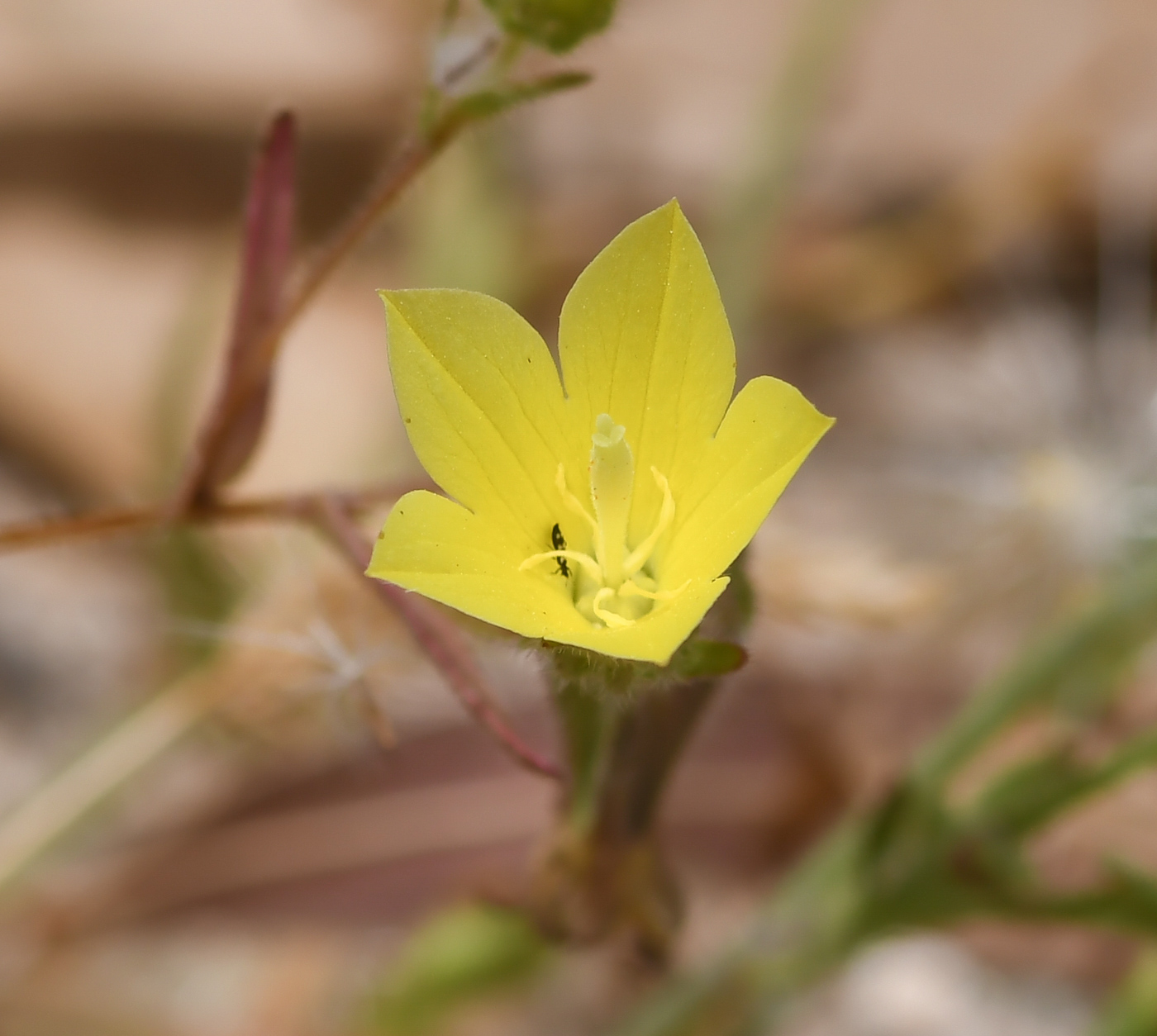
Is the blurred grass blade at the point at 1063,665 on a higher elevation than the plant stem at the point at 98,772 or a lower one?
higher

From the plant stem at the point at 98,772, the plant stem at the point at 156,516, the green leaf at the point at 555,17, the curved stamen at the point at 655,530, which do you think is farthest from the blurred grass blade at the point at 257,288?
the plant stem at the point at 98,772

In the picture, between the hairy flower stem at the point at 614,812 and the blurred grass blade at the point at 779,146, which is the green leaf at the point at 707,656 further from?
the blurred grass blade at the point at 779,146

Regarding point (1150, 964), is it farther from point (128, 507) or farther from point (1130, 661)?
point (128, 507)

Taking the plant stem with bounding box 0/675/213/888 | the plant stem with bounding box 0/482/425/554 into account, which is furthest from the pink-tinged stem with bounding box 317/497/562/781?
the plant stem with bounding box 0/675/213/888

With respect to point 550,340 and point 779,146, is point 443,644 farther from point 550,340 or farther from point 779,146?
point 550,340

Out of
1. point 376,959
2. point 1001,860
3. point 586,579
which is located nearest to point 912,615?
point 1001,860

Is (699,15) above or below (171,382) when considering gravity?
above
